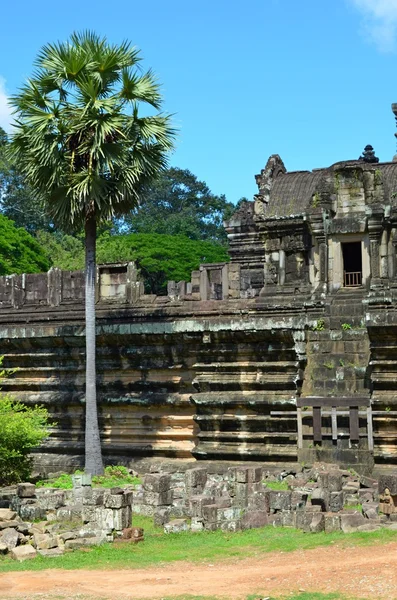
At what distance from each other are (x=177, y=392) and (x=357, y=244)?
Result: 218 inches

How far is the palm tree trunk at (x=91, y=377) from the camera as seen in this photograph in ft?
64.8

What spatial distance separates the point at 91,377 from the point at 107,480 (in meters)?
2.19

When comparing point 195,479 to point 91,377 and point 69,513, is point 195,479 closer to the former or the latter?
point 69,513

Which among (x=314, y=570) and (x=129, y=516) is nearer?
(x=314, y=570)

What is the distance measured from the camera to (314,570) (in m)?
11.9

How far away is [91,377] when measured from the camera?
19.9m

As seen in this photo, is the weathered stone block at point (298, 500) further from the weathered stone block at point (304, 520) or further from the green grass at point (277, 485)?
the green grass at point (277, 485)

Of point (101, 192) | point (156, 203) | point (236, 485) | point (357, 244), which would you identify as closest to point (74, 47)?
point (101, 192)

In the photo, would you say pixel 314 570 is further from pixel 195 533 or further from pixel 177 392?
pixel 177 392

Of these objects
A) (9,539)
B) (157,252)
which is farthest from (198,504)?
(157,252)

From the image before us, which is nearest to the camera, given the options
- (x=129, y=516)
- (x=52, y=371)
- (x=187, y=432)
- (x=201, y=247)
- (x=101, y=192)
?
(x=129, y=516)

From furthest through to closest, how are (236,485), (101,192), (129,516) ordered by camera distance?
(101,192) → (236,485) → (129,516)

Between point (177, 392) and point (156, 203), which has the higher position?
point (156, 203)

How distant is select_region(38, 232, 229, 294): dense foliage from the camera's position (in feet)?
186
